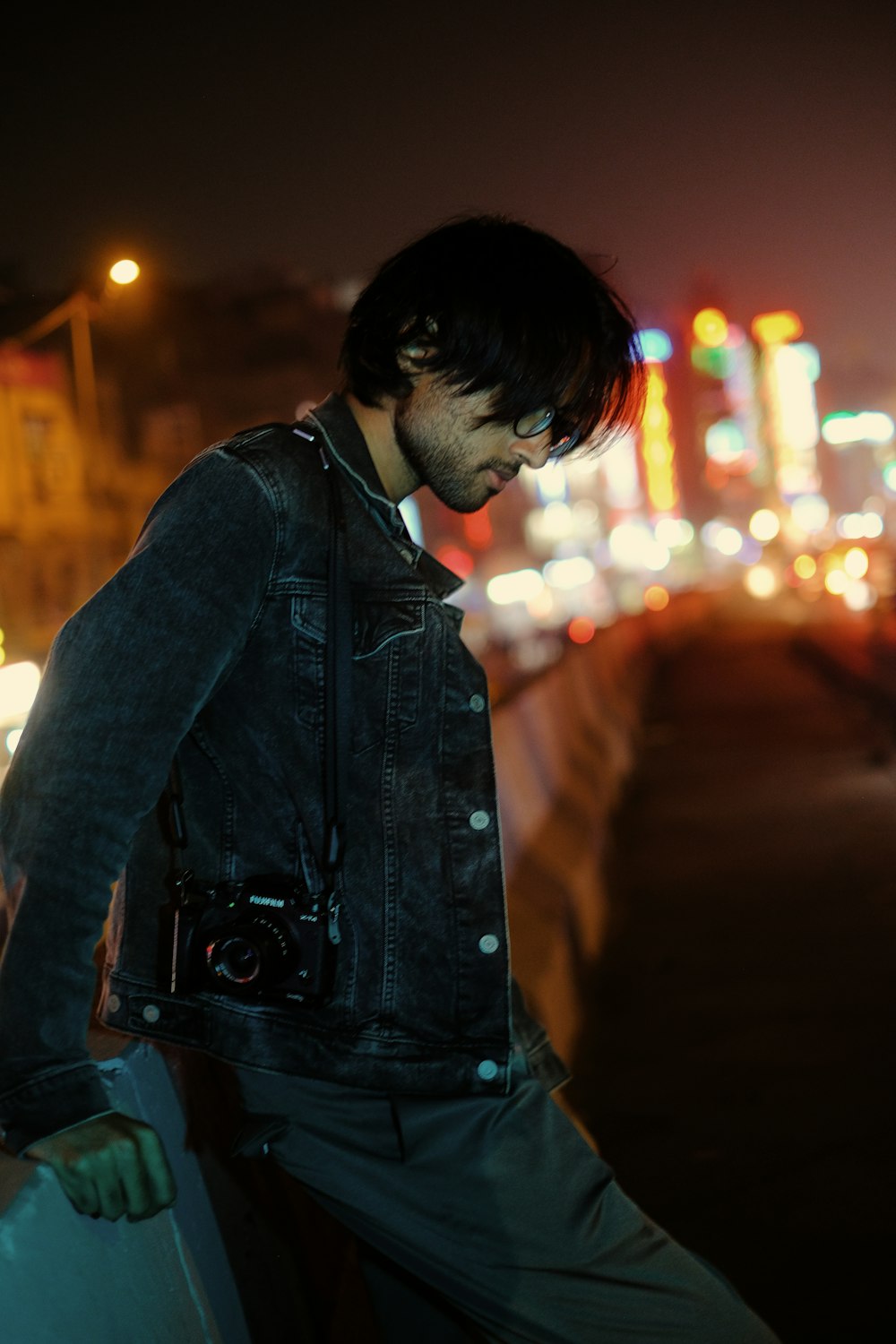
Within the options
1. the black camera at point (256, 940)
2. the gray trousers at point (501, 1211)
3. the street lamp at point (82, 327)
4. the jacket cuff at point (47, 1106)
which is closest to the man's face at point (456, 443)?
the black camera at point (256, 940)

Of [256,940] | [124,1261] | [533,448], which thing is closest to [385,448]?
[533,448]

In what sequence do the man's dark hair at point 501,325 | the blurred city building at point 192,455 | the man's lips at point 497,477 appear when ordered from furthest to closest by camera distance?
1. the blurred city building at point 192,455
2. the man's lips at point 497,477
3. the man's dark hair at point 501,325

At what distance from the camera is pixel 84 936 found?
69.4 inches

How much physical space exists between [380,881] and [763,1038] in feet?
14.3

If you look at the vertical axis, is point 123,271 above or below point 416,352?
above

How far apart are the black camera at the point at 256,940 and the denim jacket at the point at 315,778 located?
1.4 inches

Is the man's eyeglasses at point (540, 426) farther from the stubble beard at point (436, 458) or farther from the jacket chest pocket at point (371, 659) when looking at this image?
the jacket chest pocket at point (371, 659)

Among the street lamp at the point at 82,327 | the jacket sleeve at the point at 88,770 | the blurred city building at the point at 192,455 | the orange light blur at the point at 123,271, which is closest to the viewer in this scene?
the jacket sleeve at the point at 88,770

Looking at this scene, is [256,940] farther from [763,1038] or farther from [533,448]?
[763,1038]

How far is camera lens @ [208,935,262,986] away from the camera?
1992 millimetres

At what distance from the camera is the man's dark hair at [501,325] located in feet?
7.09

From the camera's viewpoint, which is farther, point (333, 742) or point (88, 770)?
point (333, 742)

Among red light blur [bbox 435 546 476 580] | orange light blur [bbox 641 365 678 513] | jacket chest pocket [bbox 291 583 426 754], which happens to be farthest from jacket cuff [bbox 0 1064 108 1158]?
orange light blur [bbox 641 365 678 513]

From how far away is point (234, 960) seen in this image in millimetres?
2002
